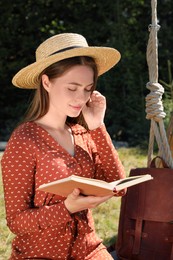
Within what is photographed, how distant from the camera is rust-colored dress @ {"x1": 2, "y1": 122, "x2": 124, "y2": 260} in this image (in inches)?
95.8

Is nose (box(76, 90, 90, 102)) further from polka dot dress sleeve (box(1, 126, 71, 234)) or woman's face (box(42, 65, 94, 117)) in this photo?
polka dot dress sleeve (box(1, 126, 71, 234))

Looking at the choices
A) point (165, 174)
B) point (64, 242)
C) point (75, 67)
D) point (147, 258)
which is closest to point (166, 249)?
point (147, 258)

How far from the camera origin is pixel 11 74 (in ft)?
28.7

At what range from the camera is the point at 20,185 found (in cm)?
248

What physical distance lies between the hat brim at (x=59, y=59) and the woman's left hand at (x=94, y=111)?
0.44 ft

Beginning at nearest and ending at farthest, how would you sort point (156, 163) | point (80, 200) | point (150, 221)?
point (80, 200) → point (150, 221) → point (156, 163)

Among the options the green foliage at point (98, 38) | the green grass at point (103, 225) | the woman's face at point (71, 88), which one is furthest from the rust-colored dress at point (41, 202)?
the green foliage at point (98, 38)

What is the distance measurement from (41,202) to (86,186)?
395 mm

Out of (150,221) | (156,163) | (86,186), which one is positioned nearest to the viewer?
(86,186)

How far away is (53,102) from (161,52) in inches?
258

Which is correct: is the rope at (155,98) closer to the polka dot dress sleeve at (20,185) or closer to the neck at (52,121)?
the neck at (52,121)

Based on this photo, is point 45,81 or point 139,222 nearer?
point 45,81

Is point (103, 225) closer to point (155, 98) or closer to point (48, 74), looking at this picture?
point (155, 98)

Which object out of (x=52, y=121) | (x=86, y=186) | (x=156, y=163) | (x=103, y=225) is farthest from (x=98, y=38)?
(x=86, y=186)
